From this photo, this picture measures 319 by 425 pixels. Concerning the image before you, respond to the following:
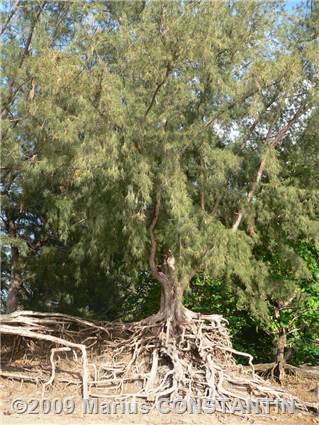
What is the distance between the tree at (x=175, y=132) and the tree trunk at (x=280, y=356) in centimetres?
127

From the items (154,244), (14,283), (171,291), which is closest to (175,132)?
(154,244)

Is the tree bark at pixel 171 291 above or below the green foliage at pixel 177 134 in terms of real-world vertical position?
below

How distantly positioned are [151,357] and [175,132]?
3290 mm

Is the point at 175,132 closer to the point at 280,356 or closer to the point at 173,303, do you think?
the point at 173,303

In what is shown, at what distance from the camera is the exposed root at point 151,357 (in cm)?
704

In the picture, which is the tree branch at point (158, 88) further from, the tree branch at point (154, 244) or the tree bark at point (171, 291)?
the tree bark at point (171, 291)

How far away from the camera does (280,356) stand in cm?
905

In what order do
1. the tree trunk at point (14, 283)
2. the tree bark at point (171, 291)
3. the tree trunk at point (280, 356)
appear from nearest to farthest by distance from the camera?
the tree bark at point (171, 291), the tree trunk at point (280, 356), the tree trunk at point (14, 283)

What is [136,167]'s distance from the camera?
6.39m

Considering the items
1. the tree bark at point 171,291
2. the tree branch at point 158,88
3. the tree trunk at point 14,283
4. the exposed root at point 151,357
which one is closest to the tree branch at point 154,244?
the tree bark at point 171,291

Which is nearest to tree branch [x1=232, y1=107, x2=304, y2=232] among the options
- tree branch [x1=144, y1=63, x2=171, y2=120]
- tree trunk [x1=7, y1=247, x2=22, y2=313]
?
tree branch [x1=144, y1=63, x2=171, y2=120]

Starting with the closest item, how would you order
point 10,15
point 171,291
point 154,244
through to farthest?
point 154,244 → point 10,15 → point 171,291

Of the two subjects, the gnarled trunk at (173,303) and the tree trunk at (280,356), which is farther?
the tree trunk at (280,356)

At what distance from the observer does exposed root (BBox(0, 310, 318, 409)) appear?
7039 millimetres
